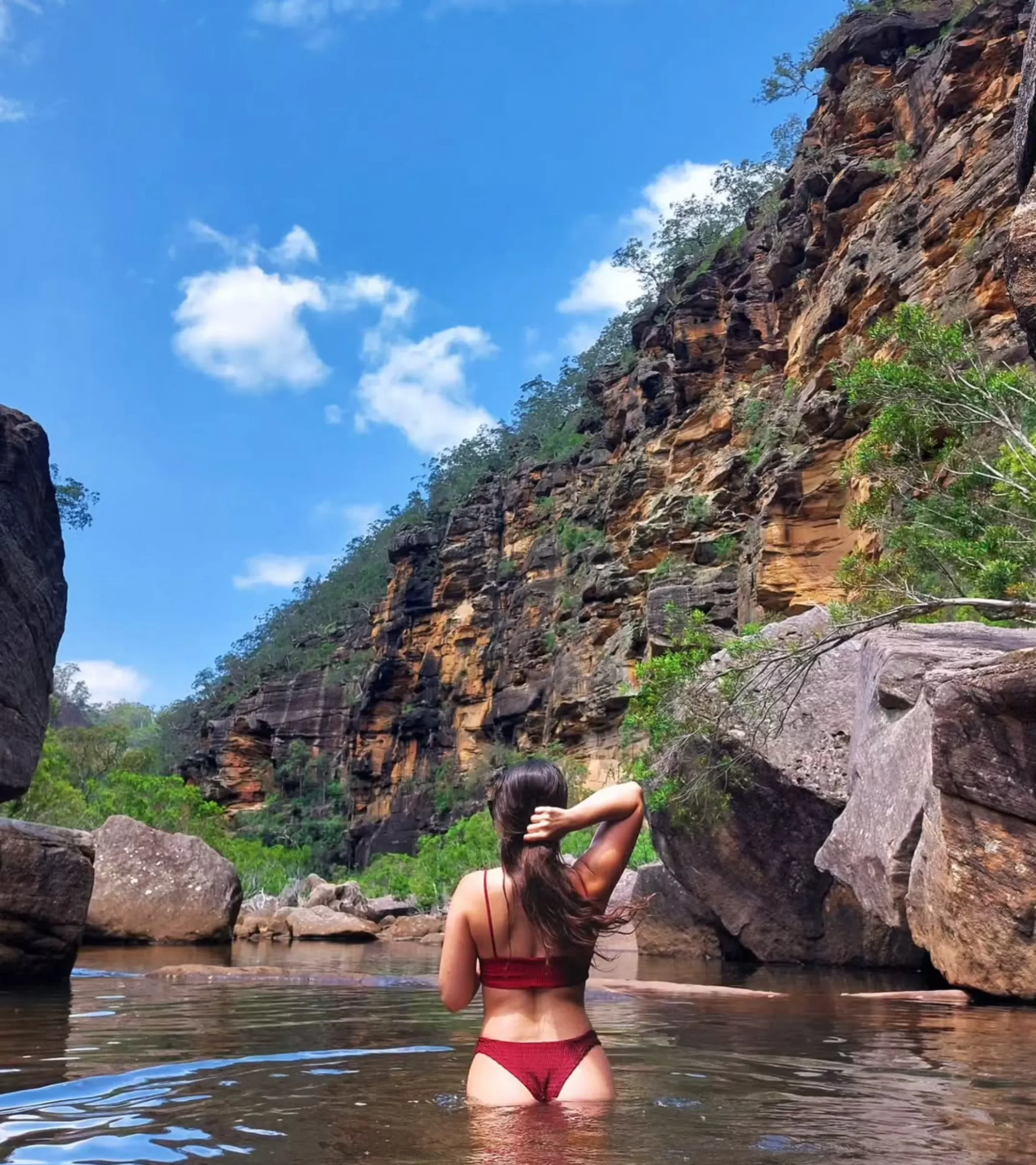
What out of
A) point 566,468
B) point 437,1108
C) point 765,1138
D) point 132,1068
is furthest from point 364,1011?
point 566,468

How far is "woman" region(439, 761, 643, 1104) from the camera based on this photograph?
3908 millimetres

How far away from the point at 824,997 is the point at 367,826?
187ft

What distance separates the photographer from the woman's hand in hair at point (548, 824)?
3775 mm

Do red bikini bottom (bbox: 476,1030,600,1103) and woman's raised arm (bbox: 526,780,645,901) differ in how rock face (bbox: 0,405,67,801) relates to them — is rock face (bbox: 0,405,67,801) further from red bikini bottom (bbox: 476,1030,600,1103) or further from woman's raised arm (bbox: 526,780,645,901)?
woman's raised arm (bbox: 526,780,645,901)

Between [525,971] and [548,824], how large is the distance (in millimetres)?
641

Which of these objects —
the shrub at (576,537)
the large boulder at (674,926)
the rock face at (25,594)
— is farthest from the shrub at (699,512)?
the rock face at (25,594)

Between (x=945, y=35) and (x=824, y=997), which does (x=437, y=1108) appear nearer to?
(x=824, y=997)

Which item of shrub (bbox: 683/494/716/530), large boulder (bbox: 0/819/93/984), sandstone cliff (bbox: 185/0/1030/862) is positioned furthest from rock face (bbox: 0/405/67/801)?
shrub (bbox: 683/494/716/530)

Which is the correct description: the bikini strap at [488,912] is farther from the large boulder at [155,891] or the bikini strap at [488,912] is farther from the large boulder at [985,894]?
the large boulder at [155,891]

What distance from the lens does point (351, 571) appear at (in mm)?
92188

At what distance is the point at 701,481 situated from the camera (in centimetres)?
4366

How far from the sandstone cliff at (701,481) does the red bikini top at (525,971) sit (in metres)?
16.2

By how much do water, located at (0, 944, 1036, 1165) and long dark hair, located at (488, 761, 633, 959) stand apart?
0.59 meters

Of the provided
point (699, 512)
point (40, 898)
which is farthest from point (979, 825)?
point (699, 512)
